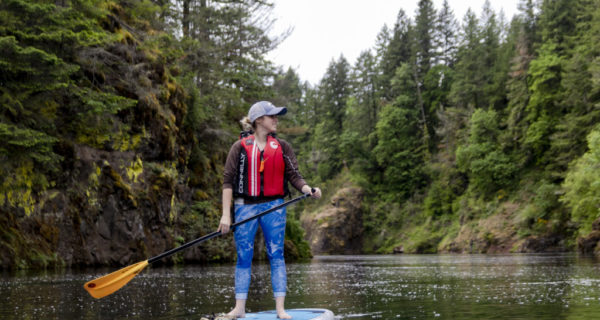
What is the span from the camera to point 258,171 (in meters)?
6.13

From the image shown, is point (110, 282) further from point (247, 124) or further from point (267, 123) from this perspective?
point (267, 123)

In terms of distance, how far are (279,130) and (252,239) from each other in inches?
1103

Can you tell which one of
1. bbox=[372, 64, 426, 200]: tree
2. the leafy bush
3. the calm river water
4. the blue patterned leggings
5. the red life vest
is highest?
bbox=[372, 64, 426, 200]: tree

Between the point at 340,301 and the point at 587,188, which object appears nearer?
the point at 340,301

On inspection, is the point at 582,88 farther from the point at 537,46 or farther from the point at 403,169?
the point at 403,169

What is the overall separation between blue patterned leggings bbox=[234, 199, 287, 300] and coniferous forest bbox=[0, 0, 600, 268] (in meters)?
12.8

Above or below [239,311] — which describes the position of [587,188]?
above

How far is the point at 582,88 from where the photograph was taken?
42375 mm

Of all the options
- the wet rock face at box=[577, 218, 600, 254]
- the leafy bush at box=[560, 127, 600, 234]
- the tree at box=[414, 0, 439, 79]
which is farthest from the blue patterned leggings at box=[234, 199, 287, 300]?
the tree at box=[414, 0, 439, 79]

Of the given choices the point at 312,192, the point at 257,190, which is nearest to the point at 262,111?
the point at 257,190

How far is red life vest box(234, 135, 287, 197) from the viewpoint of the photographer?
614 centimetres

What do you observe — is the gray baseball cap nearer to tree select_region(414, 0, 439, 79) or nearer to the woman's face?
the woman's face

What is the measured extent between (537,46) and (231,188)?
5285 centimetres

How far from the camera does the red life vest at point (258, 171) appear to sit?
6.14m
